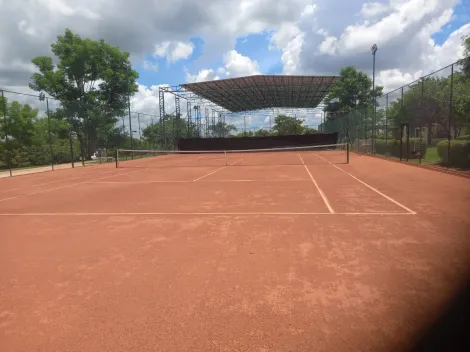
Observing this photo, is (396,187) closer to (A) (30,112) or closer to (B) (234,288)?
(B) (234,288)

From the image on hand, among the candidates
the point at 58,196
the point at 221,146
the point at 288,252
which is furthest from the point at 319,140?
the point at 288,252

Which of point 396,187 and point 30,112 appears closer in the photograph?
point 396,187

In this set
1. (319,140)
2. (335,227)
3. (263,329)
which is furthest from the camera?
(319,140)

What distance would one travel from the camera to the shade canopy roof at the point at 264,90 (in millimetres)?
36250

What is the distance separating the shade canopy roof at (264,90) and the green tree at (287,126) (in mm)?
3788

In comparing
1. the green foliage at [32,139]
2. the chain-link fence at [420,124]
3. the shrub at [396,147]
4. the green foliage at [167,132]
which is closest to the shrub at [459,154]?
the chain-link fence at [420,124]

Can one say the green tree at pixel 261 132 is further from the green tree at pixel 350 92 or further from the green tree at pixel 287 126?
the green tree at pixel 350 92

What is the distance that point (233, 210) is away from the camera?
7023 mm

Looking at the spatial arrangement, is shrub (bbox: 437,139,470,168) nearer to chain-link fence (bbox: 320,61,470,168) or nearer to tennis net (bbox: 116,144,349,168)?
chain-link fence (bbox: 320,61,470,168)

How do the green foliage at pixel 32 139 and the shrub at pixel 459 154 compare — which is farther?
the green foliage at pixel 32 139

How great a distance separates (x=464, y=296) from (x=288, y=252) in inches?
78.0

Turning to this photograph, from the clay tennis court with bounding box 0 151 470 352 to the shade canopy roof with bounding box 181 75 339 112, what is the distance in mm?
30614

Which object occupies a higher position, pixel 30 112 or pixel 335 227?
pixel 30 112

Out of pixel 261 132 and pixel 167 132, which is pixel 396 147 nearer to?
pixel 167 132
